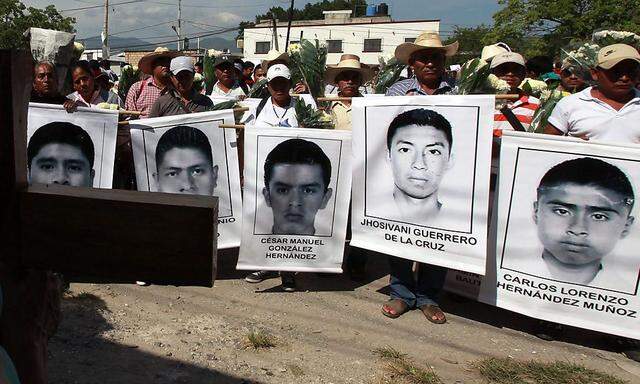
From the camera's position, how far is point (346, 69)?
5695 millimetres

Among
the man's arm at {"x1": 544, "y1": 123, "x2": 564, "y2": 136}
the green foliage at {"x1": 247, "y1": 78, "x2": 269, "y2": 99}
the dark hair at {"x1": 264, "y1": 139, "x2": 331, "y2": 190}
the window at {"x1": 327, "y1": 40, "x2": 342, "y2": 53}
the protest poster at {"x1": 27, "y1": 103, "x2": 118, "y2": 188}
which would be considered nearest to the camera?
the man's arm at {"x1": 544, "y1": 123, "x2": 564, "y2": 136}

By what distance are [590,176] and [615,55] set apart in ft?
2.75

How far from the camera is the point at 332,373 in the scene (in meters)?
3.44

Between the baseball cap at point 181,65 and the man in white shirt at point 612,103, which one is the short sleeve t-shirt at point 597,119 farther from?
the baseball cap at point 181,65

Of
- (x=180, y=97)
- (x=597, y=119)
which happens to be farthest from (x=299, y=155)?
(x=597, y=119)

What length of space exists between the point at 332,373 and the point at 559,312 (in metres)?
1.67

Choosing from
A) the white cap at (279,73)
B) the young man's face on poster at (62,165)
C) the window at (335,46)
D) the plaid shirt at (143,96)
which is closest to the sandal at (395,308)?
the white cap at (279,73)

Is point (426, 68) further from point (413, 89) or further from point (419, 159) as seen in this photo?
point (419, 159)

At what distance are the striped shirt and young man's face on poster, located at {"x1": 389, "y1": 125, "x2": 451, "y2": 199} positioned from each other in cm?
94

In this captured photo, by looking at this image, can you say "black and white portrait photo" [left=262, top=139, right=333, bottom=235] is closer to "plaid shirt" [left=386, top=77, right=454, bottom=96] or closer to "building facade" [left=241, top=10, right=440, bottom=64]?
"plaid shirt" [left=386, top=77, right=454, bottom=96]

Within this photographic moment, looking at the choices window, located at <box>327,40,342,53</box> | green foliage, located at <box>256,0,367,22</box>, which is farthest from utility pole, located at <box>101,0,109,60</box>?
green foliage, located at <box>256,0,367,22</box>

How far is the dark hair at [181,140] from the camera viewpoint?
4.83m

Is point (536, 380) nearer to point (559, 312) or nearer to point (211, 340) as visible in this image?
point (559, 312)

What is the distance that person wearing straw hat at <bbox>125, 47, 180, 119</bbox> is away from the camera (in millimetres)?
5871
